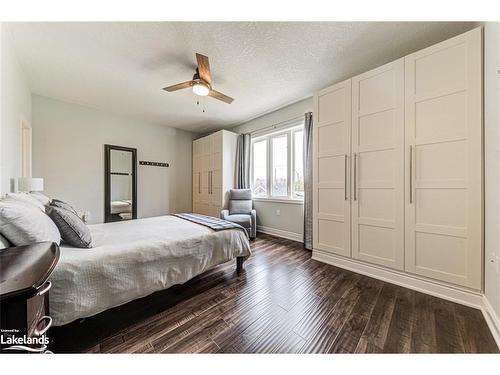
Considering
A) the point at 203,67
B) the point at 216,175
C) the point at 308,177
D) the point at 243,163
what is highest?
the point at 203,67

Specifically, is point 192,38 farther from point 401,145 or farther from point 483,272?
point 483,272

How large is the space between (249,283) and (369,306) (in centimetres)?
114

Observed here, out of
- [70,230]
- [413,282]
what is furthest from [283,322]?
[70,230]

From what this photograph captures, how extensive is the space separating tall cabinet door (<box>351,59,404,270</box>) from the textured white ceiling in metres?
0.34

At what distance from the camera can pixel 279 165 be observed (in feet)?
13.5

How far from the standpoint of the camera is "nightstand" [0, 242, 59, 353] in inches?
28.9

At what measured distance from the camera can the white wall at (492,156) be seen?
1.39 m

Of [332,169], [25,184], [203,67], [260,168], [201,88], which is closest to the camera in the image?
[203,67]

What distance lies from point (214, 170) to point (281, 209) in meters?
1.89

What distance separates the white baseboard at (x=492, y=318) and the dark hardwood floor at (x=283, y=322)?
1.5 inches

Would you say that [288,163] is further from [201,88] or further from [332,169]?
[201,88]

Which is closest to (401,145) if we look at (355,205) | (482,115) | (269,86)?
(482,115)

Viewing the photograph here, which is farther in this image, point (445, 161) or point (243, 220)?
point (243, 220)

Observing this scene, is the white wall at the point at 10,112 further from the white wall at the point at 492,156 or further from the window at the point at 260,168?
the white wall at the point at 492,156
